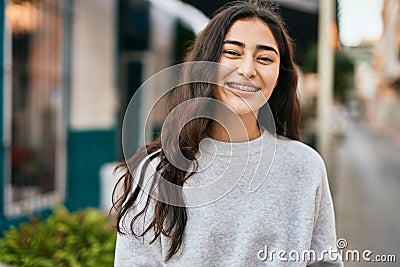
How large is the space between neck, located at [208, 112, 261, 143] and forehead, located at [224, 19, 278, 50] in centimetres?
19

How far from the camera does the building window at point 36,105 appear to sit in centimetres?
539

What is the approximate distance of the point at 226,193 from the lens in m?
1.43

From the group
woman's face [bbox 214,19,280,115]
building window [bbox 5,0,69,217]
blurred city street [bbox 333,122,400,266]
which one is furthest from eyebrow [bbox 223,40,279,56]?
building window [bbox 5,0,69,217]

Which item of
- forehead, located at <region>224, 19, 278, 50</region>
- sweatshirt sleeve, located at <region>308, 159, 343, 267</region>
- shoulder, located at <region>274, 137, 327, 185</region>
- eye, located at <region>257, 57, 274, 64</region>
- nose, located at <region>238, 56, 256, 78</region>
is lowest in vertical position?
sweatshirt sleeve, located at <region>308, 159, 343, 267</region>

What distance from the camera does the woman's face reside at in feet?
4.54

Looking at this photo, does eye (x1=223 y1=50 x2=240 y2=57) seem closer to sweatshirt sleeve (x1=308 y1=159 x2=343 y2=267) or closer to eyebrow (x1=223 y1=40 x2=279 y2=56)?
eyebrow (x1=223 y1=40 x2=279 y2=56)

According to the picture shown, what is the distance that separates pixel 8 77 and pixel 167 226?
3.89 m

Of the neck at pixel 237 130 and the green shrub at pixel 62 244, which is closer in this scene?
the neck at pixel 237 130

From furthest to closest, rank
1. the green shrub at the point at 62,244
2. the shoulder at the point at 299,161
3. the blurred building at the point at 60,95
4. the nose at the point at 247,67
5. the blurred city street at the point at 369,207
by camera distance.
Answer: the blurred city street at the point at 369,207 → the blurred building at the point at 60,95 → the green shrub at the point at 62,244 → the shoulder at the point at 299,161 → the nose at the point at 247,67

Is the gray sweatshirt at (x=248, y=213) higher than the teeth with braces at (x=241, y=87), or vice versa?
the teeth with braces at (x=241, y=87)

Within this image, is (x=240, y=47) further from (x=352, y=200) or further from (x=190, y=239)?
(x=352, y=200)

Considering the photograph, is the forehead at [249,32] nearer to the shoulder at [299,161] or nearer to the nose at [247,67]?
the nose at [247,67]

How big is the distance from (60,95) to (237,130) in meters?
4.81

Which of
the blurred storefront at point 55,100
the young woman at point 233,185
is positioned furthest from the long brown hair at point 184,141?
the blurred storefront at point 55,100
